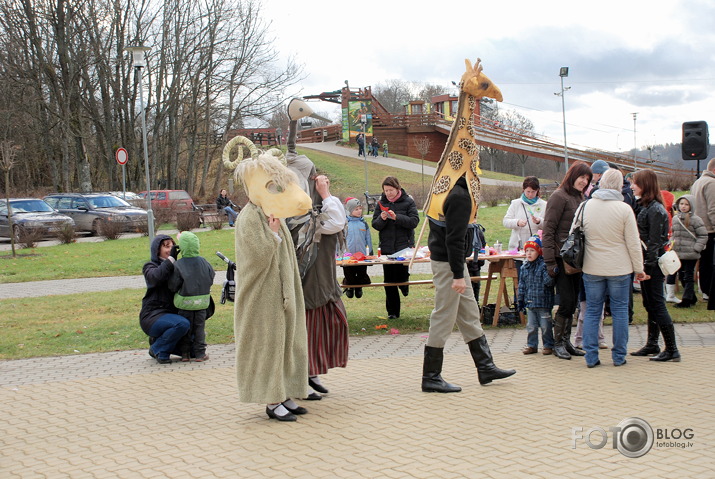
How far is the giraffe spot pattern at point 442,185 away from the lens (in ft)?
21.1

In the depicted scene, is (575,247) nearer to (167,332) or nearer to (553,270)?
(553,270)

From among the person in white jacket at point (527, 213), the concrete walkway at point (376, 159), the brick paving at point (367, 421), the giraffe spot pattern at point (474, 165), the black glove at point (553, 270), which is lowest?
the brick paving at point (367, 421)

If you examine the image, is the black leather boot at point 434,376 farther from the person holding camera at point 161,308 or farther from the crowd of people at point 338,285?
the person holding camera at point 161,308

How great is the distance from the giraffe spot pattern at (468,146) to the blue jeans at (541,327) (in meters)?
2.35

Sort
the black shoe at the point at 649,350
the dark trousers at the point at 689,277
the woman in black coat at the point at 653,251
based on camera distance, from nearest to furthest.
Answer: the woman in black coat at the point at 653,251 → the black shoe at the point at 649,350 → the dark trousers at the point at 689,277

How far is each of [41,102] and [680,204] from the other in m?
36.4

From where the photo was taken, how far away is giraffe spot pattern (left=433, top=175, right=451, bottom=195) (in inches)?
253

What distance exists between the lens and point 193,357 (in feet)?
28.0

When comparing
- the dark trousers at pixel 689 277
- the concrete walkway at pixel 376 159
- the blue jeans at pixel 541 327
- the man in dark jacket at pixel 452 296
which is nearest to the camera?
the man in dark jacket at pixel 452 296

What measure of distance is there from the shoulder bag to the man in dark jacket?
1309mm

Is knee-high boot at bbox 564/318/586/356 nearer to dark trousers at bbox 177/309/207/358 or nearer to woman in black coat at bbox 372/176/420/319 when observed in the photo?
woman in black coat at bbox 372/176/420/319

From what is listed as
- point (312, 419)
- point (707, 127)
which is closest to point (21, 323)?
point (312, 419)

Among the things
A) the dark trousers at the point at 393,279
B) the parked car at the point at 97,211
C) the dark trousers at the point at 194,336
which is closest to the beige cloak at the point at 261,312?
Result: the dark trousers at the point at 194,336

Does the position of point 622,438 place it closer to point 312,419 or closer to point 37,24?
point 312,419
